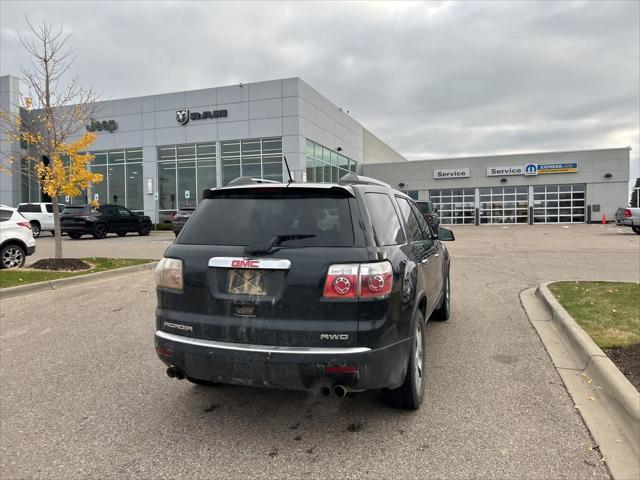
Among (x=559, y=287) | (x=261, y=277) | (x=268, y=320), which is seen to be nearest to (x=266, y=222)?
(x=261, y=277)

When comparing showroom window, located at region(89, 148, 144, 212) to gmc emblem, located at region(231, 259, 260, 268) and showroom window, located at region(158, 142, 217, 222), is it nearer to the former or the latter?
showroom window, located at region(158, 142, 217, 222)

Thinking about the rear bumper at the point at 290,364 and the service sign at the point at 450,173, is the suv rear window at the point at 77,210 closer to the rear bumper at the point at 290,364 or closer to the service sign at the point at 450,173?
the rear bumper at the point at 290,364

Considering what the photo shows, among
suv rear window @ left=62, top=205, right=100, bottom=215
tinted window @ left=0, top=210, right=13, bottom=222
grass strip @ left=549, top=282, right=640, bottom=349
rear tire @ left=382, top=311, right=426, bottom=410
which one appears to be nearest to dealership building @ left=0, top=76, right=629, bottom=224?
suv rear window @ left=62, top=205, right=100, bottom=215

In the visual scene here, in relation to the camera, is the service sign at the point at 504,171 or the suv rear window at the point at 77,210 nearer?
the suv rear window at the point at 77,210

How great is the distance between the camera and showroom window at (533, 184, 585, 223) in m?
39.1

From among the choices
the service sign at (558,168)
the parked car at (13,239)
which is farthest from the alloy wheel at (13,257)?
the service sign at (558,168)

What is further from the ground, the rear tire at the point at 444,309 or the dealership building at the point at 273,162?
the dealership building at the point at 273,162

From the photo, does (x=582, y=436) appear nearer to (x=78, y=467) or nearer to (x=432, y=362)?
(x=432, y=362)

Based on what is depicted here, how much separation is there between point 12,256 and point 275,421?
10513mm

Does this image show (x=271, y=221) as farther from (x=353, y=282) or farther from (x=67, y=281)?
(x=67, y=281)

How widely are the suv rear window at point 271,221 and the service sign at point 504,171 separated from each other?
131ft

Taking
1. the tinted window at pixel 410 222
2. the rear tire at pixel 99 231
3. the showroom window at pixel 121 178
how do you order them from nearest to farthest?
the tinted window at pixel 410 222 < the rear tire at pixel 99 231 < the showroom window at pixel 121 178

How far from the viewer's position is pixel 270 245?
10.6ft

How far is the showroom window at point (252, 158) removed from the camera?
107 feet
